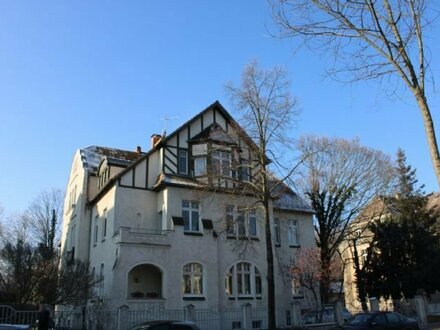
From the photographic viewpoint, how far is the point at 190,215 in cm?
2847

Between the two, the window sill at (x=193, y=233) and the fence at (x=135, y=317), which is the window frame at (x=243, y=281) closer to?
the fence at (x=135, y=317)

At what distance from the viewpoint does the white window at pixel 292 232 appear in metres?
33.5

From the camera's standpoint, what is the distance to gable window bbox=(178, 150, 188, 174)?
30.1 metres

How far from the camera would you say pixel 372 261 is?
35.6 m

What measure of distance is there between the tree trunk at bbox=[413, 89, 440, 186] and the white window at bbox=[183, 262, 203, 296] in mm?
19503

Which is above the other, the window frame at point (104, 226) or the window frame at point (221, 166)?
the window frame at point (221, 166)

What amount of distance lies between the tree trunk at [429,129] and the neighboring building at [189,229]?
15.1m

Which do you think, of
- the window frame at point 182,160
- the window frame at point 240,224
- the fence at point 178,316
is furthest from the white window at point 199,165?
the fence at point 178,316

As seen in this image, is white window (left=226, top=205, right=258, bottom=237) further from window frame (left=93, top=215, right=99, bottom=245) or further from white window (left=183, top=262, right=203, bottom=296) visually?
window frame (left=93, top=215, right=99, bottom=245)

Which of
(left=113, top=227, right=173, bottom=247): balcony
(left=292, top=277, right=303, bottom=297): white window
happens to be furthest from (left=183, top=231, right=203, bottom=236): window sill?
(left=292, top=277, right=303, bottom=297): white window

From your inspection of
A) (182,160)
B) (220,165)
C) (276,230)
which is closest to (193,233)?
(220,165)

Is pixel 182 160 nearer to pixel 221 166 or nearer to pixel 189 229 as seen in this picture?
pixel 221 166

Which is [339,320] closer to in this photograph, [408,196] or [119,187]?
[119,187]

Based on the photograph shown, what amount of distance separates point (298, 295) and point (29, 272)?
17.6 m
